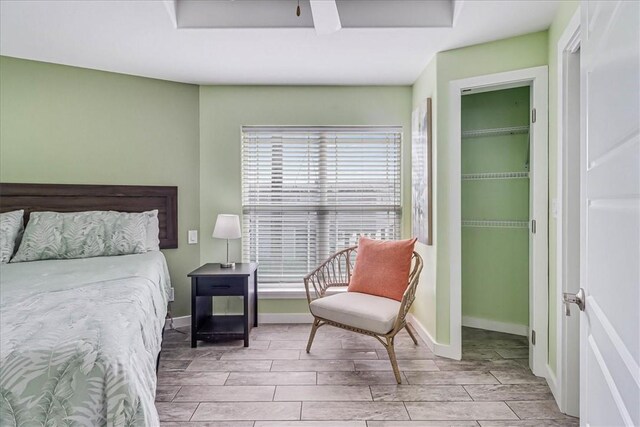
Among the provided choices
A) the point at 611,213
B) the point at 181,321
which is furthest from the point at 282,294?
the point at 611,213

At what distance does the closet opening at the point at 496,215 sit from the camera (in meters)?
3.38

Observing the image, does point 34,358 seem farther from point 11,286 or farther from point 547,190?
point 547,190

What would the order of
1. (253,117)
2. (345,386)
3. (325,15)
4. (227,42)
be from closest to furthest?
(325,15) → (345,386) → (227,42) → (253,117)

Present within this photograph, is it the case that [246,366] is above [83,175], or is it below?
below

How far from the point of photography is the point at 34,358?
124 cm

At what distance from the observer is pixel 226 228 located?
3.26 metres

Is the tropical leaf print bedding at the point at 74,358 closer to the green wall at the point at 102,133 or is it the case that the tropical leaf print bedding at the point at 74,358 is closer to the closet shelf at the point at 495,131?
the green wall at the point at 102,133

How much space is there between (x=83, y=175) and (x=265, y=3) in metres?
2.23

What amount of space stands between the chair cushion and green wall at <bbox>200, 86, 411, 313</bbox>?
0.93 metres

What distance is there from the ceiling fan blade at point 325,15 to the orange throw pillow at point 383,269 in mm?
1707

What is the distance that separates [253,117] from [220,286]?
5.61ft

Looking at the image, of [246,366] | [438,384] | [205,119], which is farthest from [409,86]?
[246,366]

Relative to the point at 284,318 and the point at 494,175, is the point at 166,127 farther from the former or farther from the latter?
the point at 494,175

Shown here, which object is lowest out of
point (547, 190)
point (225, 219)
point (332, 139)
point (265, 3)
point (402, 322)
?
point (402, 322)
